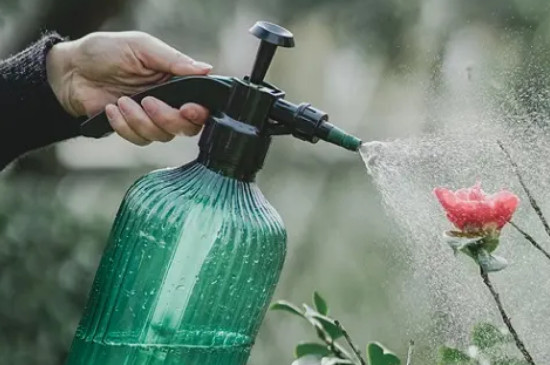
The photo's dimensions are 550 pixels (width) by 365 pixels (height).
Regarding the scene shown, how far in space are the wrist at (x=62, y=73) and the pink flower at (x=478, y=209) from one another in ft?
1.59

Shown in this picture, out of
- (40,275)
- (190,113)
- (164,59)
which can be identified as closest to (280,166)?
(40,275)

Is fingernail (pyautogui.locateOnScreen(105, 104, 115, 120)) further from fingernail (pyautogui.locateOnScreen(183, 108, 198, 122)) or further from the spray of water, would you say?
the spray of water

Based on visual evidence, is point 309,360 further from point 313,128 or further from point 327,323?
point 313,128

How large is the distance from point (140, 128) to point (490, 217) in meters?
0.34

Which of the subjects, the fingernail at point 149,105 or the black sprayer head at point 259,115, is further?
the fingernail at point 149,105

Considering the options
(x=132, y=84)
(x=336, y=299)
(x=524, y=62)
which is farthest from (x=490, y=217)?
(x=336, y=299)

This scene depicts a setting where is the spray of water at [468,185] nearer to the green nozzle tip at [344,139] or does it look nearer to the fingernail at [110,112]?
the green nozzle tip at [344,139]

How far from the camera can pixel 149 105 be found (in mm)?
895

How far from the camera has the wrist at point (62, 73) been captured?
1105 millimetres

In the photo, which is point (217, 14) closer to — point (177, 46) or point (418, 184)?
point (177, 46)

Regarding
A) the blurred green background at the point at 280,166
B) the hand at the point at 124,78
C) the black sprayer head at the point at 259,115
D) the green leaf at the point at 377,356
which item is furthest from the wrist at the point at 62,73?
the blurred green background at the point at 280,166

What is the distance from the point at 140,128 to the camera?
0.94 metres

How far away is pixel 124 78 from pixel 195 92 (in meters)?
0.24

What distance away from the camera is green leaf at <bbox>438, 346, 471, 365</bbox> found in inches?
31.6
